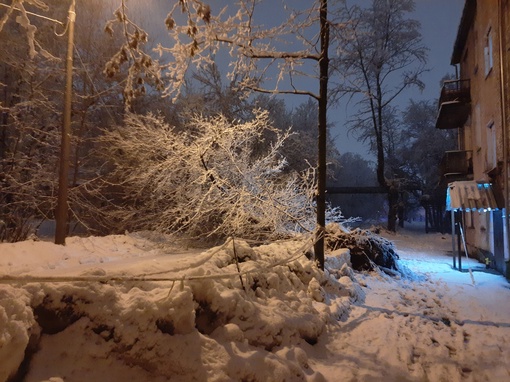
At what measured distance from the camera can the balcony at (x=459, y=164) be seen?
701 inches

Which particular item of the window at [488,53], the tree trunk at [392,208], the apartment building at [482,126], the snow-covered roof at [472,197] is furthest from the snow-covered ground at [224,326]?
the tree trunk at [392,208]

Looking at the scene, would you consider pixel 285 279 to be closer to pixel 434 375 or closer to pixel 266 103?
Answer: pixel 434 375

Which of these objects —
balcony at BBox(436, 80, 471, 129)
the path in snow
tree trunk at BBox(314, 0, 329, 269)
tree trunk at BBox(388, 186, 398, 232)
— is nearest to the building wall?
balcony at BBox(436, 80, 471, 129)

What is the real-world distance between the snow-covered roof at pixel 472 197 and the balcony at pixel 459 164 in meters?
5.74

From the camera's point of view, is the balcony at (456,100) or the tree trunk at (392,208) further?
the tree trunk at (392,208)

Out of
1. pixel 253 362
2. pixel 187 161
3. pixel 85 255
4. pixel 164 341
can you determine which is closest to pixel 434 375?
pixel 253 362

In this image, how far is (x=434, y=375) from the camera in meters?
4.50

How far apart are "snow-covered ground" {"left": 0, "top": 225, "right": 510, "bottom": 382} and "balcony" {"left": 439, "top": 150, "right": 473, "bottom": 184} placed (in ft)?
38.6

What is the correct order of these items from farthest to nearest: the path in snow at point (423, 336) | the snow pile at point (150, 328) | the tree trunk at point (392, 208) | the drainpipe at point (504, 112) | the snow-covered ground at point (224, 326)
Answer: the tree trunk at point (392, 208) → the drainpipe at point (504, 112) → the path in snow at point (423, 336) → the snow-covered ground at point (224, 326) → the snow pile at point (150, 328)

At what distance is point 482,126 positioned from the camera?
15.2 m

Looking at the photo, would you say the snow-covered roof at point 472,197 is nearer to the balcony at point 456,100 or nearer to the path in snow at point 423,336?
the path in snow at point 423,336

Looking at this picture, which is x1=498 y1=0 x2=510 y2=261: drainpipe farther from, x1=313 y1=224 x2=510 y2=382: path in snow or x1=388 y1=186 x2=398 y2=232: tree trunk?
x1=388 y1=186 x2=398 y2=232: tree trunk

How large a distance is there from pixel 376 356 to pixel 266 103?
2203cm

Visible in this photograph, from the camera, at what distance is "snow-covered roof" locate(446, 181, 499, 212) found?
1195cm
